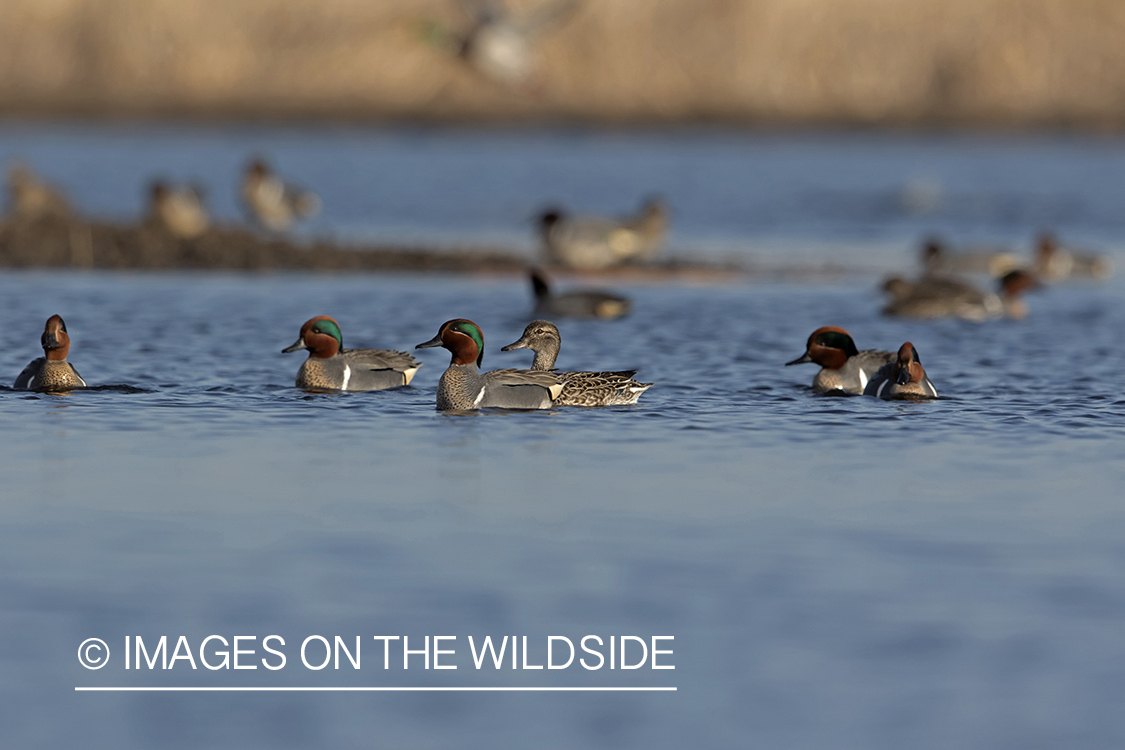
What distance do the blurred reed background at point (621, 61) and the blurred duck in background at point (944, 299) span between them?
51.8 meters

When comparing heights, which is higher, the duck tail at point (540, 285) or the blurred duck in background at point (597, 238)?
the blurred duck in background at point (597, 238)

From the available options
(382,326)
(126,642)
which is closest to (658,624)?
(126,642)

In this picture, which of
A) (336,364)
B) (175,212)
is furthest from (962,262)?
(336,364)

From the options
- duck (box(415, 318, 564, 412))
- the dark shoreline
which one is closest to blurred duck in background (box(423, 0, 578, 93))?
the dark shoreline

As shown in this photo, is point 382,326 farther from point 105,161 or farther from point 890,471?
point 105,161

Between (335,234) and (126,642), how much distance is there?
94.9 feet

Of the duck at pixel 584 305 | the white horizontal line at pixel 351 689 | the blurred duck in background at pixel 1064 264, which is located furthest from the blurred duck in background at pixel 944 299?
the white horizontal line at pixel 351 689

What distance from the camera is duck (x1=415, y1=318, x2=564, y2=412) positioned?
15453mm

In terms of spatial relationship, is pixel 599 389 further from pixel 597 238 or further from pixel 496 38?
pixel 496 38

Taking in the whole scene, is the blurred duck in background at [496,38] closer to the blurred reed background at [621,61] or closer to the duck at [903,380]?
the blurred reed background at [621,61]

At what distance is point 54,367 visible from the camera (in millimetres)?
16188

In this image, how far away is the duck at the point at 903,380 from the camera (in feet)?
52.2

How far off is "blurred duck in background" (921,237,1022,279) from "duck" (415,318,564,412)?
16398 millimetres

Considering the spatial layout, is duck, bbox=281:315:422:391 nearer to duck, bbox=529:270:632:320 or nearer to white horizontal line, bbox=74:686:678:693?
duck, bbox=529:270:632:320
